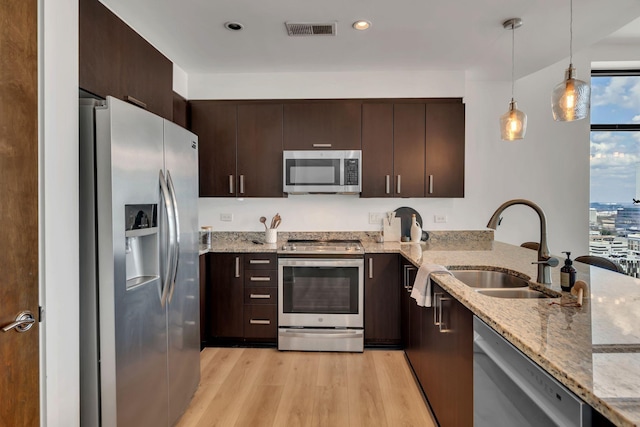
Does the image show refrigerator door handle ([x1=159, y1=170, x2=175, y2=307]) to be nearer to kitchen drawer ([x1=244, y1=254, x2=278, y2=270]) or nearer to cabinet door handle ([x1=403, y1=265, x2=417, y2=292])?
kitchen drawer ([x1=244, y1=254, x2=278, y2=270])

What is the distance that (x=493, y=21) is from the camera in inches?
95.6

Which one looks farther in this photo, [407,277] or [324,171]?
[324,171]

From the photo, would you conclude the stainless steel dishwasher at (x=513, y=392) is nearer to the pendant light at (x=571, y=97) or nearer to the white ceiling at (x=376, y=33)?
the pendant light at (x=571, y=97)

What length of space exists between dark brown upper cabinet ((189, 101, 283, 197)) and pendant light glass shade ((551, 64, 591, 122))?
2.22 m

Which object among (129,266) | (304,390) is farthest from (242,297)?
(129,266)

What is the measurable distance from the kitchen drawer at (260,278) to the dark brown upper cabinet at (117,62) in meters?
1.44

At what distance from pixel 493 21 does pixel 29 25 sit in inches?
102

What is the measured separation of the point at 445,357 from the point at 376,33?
222 cm

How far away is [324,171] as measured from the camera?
3326 mm

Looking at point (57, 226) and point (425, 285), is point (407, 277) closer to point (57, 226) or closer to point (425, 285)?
point (425, 285)

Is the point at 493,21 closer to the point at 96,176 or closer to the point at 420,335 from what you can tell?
the point at 420,335

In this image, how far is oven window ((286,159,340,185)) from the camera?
10.9 feet

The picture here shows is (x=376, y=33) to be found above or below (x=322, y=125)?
above

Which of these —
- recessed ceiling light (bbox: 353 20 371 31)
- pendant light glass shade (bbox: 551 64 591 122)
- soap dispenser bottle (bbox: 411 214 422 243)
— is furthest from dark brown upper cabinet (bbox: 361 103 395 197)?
pendant light glass shade (bbox: 551 64 591 122)
